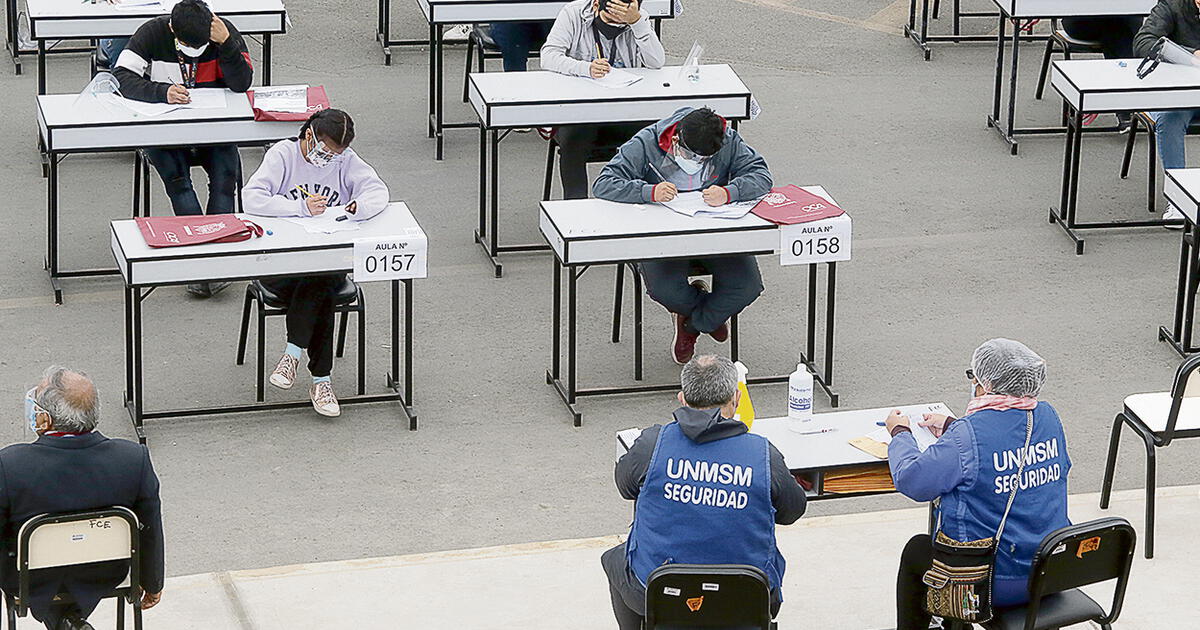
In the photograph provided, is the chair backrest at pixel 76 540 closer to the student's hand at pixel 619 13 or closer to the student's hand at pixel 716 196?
the student's hand at pixel 716 196

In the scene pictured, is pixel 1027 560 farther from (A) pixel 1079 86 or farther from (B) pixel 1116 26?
(B) pixel 1116 26

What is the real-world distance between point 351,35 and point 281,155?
4.61 metres

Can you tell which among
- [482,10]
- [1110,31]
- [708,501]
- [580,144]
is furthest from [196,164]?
[1110,31]

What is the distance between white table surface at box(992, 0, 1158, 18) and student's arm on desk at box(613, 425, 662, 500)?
586 cm

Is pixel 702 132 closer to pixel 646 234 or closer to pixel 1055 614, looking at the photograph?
pixel 646 234

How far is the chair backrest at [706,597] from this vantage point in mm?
4503

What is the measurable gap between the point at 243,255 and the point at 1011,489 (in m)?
3.22

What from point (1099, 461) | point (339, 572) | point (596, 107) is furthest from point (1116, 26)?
point (339, 572)

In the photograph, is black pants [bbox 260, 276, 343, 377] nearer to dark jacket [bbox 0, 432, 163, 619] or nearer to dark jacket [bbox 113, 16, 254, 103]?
dark jacket [bbox 113, 16, 254, 103]

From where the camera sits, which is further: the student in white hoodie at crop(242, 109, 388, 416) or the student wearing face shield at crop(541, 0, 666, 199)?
the student wearing face shield at crop(541, 0, 666, 199)

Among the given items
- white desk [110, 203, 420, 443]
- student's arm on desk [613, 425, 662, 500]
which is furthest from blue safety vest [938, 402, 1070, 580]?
white desk [110, 203, 420, 443]

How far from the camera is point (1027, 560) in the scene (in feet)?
15.7

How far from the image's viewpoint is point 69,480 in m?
4.75

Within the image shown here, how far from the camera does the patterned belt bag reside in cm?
478
